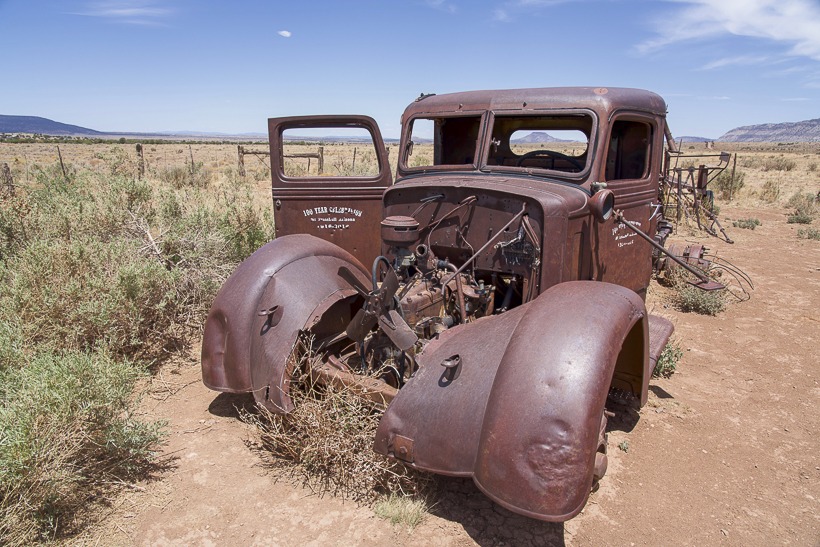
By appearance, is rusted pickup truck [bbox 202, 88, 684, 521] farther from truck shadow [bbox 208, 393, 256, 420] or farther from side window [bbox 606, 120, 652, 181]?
truck shadow [bbox 208, 393, 256, 420]

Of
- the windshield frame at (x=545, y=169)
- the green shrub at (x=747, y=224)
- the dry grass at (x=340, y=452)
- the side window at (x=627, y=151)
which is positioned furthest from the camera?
the green shrub at (x=747, y=224)

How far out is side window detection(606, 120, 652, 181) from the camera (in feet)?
15.8

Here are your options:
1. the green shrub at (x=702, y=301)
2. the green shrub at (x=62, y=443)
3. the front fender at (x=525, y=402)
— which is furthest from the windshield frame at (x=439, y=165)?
the green shrub at (x=702, y=301)

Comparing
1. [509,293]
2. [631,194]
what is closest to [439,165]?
[509,293]

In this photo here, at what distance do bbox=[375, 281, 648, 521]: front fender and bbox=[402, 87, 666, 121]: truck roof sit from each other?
1.65 metres

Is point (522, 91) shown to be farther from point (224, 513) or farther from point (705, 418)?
point (224, 513)

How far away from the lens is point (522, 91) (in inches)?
167

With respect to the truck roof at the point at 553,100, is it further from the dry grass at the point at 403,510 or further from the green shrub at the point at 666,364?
the dry grass at the point at 403,510

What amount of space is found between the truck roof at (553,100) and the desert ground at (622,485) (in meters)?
2.34

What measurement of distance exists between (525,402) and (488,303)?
1452 millimetres

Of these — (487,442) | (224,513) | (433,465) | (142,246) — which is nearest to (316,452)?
(224,513)

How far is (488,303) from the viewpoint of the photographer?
3.77 metres

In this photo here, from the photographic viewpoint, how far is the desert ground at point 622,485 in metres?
2.87

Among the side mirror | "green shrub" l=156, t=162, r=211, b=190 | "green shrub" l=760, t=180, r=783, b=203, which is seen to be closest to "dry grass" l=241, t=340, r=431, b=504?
the side mirror
